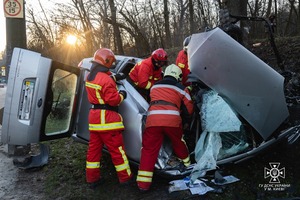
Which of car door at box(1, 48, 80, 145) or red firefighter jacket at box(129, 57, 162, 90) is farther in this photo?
red firefighter jacket at box(129, 57, 162, 90)

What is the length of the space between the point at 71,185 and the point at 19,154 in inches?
41.4

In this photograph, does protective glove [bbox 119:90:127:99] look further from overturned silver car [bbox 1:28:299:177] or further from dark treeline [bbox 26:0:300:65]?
dark treeline [bbox 26:0:300:65]

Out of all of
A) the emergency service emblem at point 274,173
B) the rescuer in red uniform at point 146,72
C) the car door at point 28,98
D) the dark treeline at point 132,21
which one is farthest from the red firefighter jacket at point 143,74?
the dark treeline at point 132,21

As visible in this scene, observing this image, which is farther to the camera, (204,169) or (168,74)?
(168,74)

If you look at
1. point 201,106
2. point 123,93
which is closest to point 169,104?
point 201,106

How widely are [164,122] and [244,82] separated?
3.23 feet

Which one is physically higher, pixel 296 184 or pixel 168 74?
pixel 168 74

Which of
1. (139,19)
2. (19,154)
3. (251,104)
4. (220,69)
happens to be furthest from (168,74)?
(139,19)

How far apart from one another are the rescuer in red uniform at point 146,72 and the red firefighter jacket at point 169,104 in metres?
0.73

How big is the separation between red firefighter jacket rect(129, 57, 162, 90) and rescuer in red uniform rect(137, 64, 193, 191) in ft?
2.36

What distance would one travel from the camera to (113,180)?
3945mm

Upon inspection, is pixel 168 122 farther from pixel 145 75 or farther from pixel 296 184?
pixel 296 184

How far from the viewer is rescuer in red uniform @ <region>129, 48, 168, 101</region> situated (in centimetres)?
457

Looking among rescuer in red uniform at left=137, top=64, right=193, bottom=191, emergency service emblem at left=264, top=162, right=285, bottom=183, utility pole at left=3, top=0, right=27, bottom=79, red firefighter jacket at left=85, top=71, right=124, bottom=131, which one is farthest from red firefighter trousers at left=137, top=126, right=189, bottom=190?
utility pole at left=3, top=0, right=27, bottom=79
